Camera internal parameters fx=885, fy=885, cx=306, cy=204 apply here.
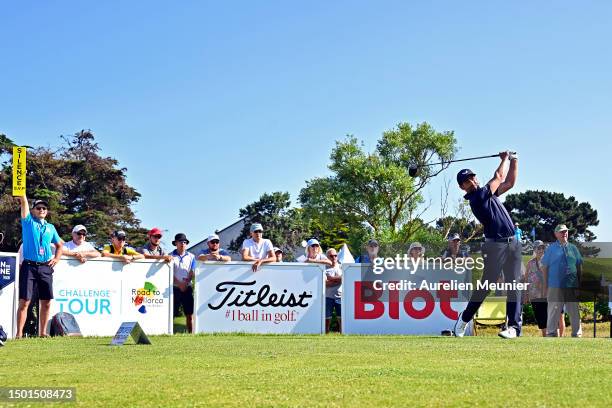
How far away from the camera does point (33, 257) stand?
1417cm

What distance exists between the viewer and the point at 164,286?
632 inches

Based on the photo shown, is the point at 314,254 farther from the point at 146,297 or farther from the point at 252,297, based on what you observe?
the point at 146,297

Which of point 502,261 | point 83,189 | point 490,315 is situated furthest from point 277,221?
point 502,261

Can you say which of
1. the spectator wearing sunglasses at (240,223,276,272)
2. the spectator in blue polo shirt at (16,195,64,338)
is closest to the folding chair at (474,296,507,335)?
the spectator wearing sunglasses at (240,223,276,272)

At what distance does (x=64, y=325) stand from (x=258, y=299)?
3.58m

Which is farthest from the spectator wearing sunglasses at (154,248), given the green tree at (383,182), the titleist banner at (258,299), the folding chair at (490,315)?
the green tree at (383,182)

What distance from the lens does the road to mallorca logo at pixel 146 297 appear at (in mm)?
15703

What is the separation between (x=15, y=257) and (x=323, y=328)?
5.66m

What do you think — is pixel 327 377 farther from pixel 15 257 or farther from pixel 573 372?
pixel 15 257

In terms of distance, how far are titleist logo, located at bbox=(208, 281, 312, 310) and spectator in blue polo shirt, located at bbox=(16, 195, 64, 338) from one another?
3177 millimetres

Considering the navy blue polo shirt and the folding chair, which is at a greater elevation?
the navy blue polo shirt

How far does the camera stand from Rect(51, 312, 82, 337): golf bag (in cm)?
1457

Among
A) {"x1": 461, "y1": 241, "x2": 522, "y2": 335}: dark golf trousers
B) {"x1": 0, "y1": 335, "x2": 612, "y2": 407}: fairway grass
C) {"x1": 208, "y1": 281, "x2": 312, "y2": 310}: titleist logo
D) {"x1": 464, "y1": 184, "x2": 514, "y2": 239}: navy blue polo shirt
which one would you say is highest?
{"x1": 464, "y1": 184, "x2": 514, "y2": 239}: navy blue polo shirt

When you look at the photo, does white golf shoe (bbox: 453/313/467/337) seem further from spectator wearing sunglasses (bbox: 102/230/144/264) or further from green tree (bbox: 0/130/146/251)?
green tree (bbox: 0/130/146/251)
